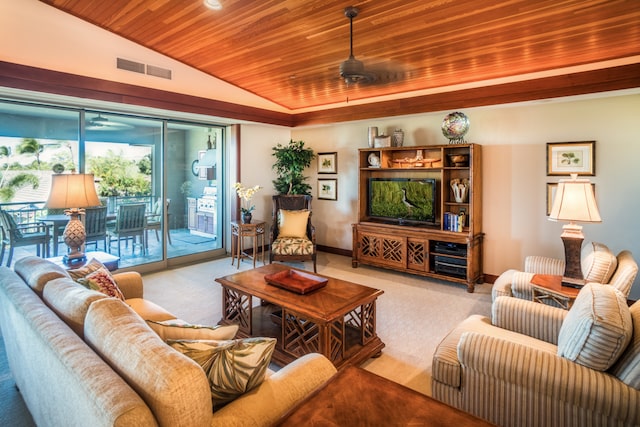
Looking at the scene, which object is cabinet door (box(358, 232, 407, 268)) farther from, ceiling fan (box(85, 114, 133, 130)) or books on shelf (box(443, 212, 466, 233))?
ceiling fan (box(85, 114, 133, 130))

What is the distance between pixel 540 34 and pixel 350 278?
3.48 m

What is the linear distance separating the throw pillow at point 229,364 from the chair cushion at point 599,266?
8.52ft

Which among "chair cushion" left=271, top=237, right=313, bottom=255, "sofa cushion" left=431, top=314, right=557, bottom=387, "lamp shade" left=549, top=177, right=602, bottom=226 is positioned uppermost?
"lamp shade" left=549, top=177, right=602, bottom=226

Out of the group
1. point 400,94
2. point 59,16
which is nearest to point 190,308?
point 59,16

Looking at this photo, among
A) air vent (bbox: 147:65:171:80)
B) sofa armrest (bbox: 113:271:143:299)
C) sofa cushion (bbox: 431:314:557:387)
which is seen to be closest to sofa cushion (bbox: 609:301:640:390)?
sofa cushion (bbox: 431:314:557:387)

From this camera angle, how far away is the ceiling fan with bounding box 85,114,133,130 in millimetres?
4629

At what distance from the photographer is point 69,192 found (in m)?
3.00

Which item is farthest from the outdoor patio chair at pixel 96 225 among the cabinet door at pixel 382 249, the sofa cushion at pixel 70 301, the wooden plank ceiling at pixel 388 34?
the cabinet door at pixel 382 249

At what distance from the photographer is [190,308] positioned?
151 inches

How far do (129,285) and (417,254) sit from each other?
139 inches

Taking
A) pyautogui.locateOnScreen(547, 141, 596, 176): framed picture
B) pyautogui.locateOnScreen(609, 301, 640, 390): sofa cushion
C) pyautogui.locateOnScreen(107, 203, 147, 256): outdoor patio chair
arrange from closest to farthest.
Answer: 1. pyautogui.locateOnScreen(609, 301, 640, 390): sofa cushion
2. pyautogui.locateOnScreen(547, 141, 596, 176): framed picture
3. pyautogui.locateOnScreen(107, 203, 147, 256): outdoor patio chair

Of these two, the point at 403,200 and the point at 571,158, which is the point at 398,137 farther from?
the point at 571,158

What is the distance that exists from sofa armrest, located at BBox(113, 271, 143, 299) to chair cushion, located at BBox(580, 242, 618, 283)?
3.53 metres

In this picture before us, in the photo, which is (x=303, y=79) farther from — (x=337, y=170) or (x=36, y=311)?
(x=36, y=311)
